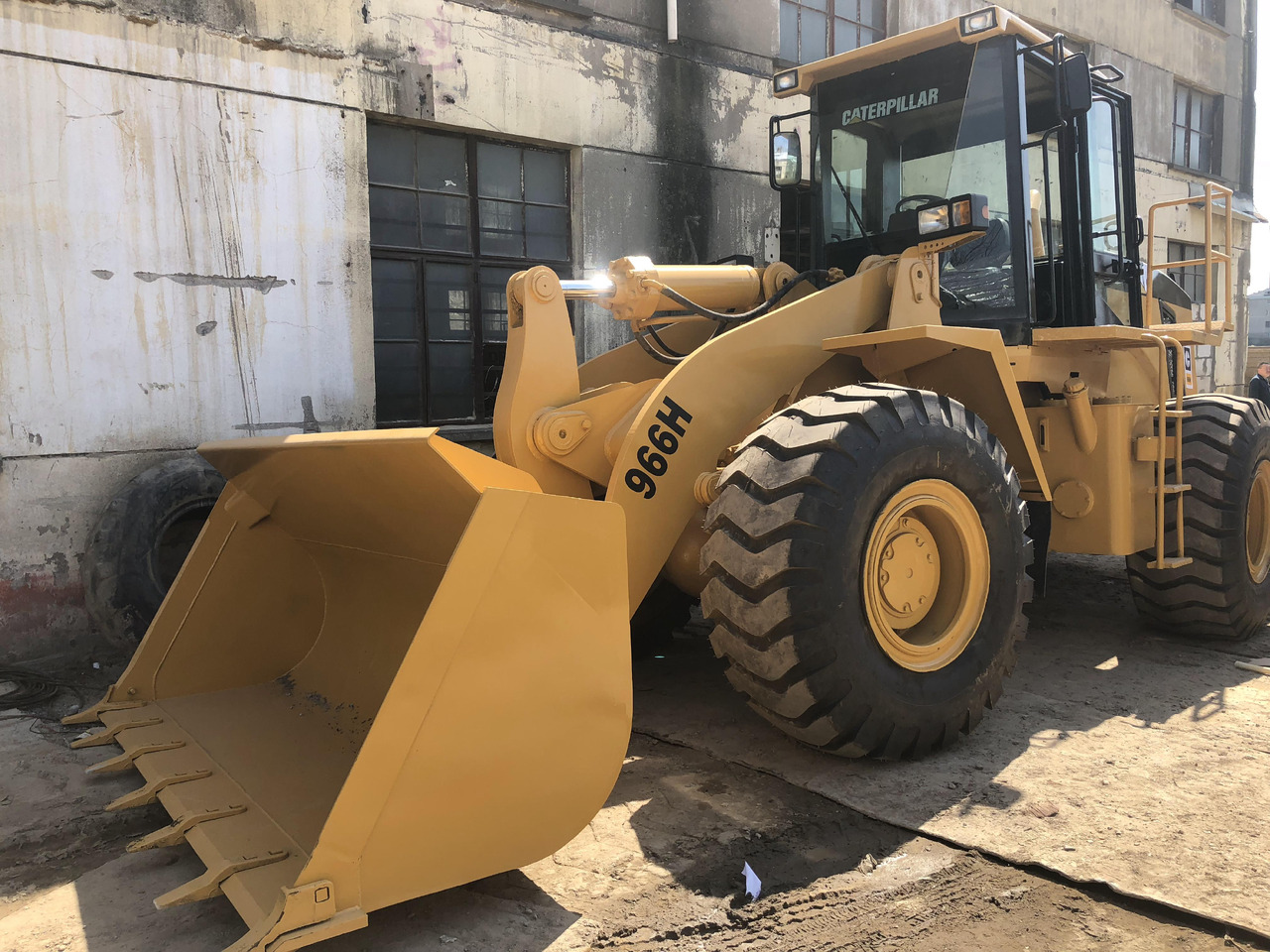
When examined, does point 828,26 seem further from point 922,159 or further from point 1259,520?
point 1259,520

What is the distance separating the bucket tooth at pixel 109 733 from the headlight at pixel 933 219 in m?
3.80

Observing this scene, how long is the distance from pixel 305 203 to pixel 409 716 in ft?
15.5

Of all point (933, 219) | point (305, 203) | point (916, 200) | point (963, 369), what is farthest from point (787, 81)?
point (305, 203)

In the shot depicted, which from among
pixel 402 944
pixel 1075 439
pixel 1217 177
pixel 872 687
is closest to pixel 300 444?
pixel 402 944

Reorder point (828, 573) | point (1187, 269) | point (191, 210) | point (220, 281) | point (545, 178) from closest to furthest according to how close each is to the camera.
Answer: point (828, 573), point (191, 210), point (220, 281), point (545, 178), point (1187, 269)

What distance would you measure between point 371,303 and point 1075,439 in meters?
4.46

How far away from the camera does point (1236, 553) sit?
5.39m

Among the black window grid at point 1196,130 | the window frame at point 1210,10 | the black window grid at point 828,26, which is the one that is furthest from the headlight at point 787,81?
Answer: the window frame at point 1210,10

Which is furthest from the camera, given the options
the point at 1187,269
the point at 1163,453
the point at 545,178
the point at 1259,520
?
the point at 1187,269

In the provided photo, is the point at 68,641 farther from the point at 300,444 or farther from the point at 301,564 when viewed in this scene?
the point at 300,444

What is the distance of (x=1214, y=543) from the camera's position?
5.37 m

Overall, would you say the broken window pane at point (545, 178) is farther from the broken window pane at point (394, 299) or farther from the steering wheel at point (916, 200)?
the steering wheel at point (916, 200)

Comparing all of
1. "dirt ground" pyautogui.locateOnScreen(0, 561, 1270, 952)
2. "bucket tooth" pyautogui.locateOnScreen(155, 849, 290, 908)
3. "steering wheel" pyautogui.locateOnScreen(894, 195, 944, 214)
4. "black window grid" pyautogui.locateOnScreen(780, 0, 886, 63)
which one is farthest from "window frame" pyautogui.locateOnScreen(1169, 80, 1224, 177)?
"bucket tooth" pyautogui.locateOnScreen(155, 849, 290, 908)

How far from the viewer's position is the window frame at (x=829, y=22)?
8.99 m
